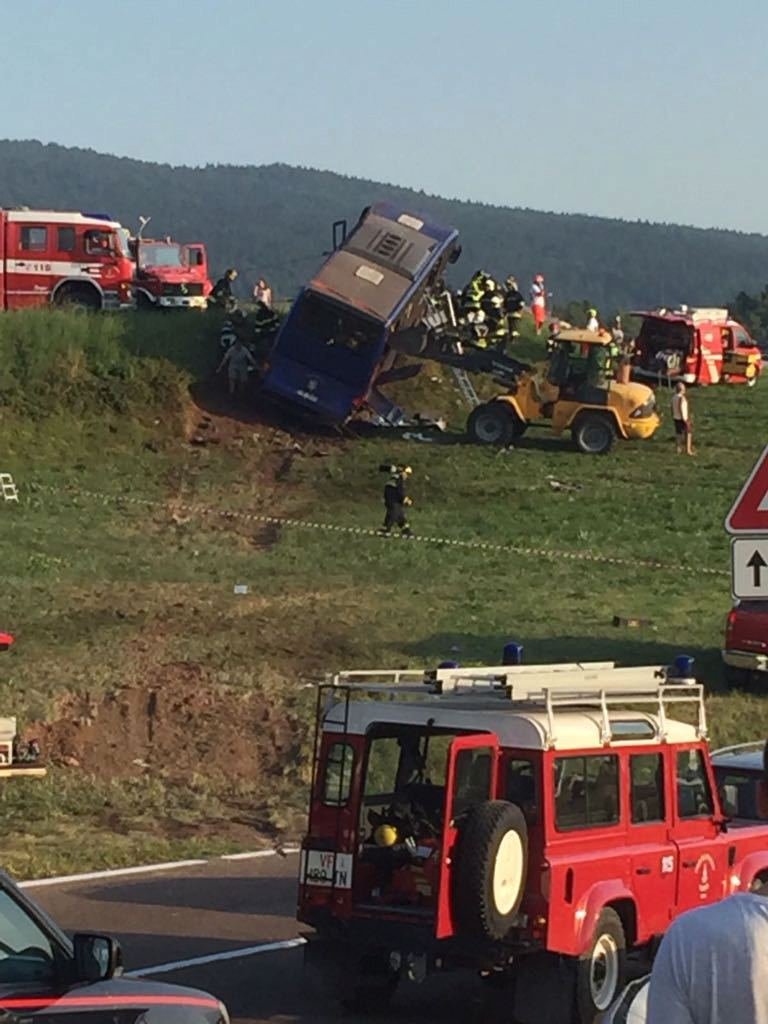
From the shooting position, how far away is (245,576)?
28875 millimetres

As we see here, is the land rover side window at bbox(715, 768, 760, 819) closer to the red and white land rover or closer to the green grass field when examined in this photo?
the red and white land rover

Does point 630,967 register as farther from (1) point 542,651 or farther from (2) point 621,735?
(1) point 542,651

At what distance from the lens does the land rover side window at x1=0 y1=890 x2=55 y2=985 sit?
6.17 meters

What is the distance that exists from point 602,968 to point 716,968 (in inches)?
255

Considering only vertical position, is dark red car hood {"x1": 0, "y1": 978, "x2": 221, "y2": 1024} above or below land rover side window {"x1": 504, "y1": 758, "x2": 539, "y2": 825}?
below

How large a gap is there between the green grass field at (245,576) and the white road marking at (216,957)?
2.98 metres

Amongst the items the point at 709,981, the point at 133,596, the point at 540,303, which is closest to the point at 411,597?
the point at 133,596

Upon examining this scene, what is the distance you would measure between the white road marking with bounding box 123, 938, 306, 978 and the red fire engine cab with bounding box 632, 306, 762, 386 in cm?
3651

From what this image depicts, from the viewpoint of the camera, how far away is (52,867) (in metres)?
15.0

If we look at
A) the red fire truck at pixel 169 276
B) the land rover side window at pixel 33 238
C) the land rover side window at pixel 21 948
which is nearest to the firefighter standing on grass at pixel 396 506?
the red fire truck at pixel 169 276

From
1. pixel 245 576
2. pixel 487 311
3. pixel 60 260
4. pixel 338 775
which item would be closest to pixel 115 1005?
pixel 338 775

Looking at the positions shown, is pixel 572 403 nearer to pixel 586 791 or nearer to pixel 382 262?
pixel 382 262

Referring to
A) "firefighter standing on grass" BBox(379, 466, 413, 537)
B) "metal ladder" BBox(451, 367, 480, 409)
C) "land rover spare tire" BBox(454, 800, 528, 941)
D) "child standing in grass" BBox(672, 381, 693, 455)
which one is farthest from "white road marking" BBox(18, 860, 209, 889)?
"metal ladder" BBox(451, 367, 480, 409)

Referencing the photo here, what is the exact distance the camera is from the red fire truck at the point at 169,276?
47281 mm
